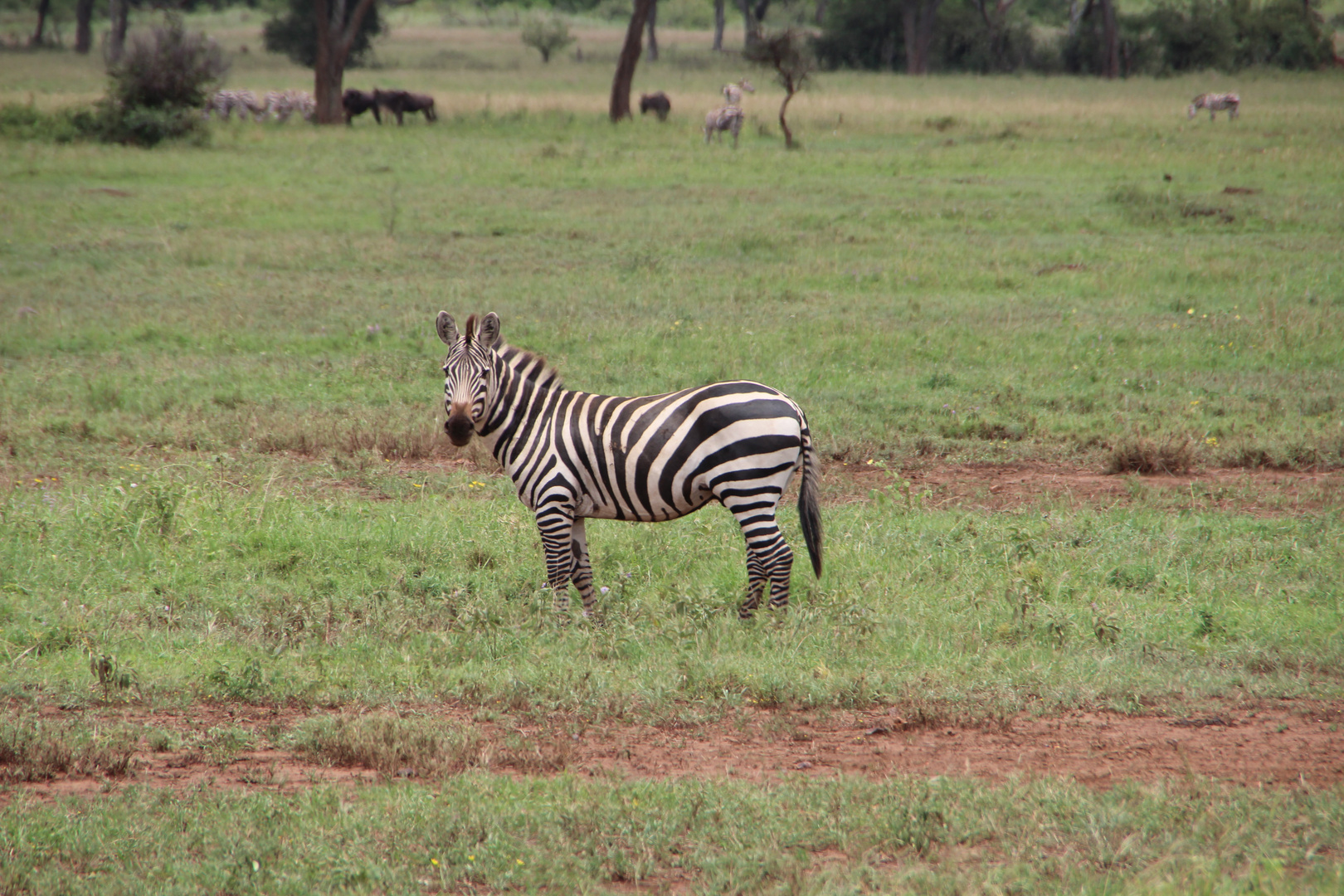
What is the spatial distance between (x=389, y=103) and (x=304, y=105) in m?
3.65

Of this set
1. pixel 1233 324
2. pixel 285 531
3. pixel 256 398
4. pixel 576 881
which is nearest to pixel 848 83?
pixel 1233 324

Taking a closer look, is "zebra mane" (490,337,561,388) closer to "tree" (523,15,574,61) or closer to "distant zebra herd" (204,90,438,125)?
"distant zebra herd" (204,90,438,125)

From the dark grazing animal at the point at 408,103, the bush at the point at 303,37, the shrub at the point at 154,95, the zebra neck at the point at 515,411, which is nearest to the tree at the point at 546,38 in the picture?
the bush at the point at 303,37

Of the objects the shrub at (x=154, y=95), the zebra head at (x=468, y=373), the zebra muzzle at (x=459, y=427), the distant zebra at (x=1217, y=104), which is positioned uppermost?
the distant zebra at (x=1217, y=104)

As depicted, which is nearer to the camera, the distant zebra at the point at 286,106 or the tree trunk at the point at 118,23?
the distant zebra at the point at 286,106

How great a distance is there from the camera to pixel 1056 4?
257ft

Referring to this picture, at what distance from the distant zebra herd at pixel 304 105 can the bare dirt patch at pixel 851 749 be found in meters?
30.1

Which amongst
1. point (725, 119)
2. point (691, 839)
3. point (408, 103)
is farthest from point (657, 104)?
point (691, 839)

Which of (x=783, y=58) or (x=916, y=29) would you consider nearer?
(x=783, y=58)

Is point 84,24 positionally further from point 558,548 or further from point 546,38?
point 558,548

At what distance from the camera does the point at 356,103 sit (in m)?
33.7

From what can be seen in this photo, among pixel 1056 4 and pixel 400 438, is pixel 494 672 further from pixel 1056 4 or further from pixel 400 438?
pixel 1056 4

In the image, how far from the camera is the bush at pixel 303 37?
164ft

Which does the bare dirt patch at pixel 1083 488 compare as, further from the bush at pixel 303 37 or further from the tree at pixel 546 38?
the tree at pixel 546 38
